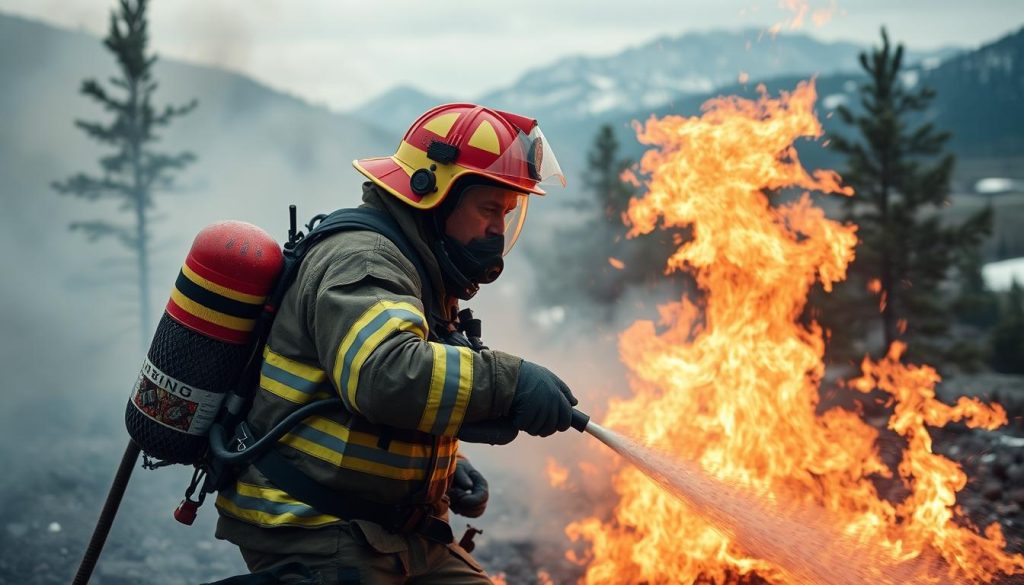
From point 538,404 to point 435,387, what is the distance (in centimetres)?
37

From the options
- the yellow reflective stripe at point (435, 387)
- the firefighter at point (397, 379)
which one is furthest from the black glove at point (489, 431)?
the yellow reflective stripe at point (435, 387)

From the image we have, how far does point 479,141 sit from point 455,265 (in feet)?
1.60

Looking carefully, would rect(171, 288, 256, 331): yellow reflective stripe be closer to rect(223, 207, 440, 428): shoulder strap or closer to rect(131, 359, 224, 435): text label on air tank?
rect(223, 207, 440, 428): shoulder strap

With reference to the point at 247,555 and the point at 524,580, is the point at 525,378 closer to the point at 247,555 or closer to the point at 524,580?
the point at 247,555

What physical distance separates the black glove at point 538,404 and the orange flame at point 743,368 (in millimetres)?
2468

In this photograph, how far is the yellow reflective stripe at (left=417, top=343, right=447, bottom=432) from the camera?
8.43 feet

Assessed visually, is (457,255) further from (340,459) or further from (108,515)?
(108,515)

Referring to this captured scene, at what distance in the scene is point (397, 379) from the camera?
8.23 feet

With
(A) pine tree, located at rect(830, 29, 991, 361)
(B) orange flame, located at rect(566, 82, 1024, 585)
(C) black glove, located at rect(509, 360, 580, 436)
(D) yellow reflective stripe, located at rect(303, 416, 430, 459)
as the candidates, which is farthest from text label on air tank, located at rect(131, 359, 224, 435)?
(A) pine tree, located at rect(830, 29, 991, 361)

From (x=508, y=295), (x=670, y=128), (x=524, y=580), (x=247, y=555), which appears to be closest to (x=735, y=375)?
(x=670, y=128)

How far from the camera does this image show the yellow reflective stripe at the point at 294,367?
2.80 m

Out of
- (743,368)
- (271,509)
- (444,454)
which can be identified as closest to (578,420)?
(444,454)

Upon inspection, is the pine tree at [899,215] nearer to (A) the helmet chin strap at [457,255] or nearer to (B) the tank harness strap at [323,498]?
(A) the helmet chin strap at [457,255]

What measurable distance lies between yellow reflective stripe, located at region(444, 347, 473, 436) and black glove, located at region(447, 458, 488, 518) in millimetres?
1106
